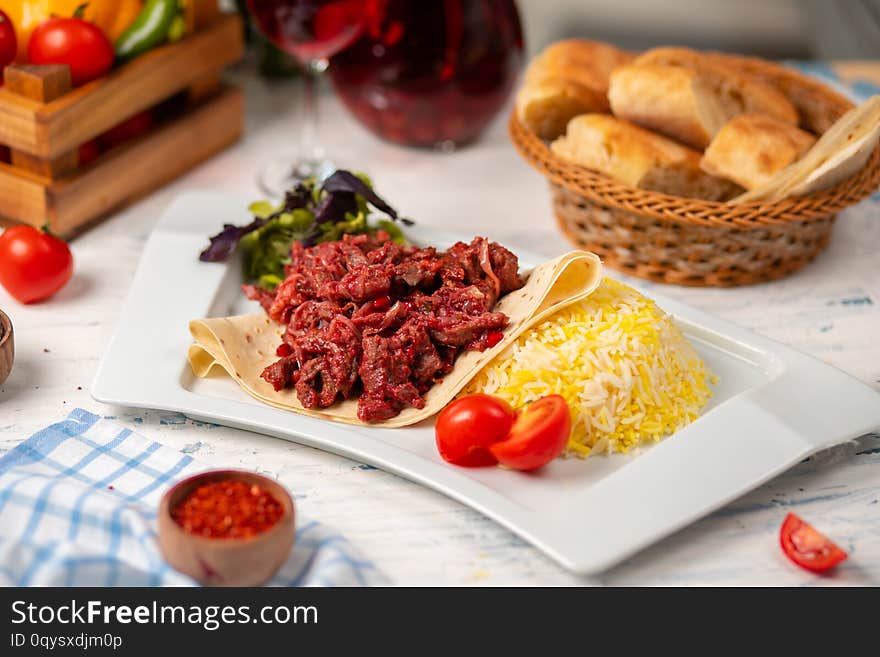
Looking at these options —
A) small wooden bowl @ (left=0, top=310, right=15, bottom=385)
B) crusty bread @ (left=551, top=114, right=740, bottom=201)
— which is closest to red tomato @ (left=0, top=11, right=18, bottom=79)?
small wooden bowl @ (left=0, top=310, right=15, bottom=385)

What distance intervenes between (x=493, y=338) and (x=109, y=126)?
2.12 m

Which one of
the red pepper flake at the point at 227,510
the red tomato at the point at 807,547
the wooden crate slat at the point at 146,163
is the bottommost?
the wooden crate slat at the point at 146,163

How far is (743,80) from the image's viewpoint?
4.37m

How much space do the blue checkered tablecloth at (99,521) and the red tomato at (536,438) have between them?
0.50m

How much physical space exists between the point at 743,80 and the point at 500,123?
67.5 inches

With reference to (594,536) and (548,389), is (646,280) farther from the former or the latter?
(594,536)

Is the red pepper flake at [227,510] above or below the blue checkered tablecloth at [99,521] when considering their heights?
above

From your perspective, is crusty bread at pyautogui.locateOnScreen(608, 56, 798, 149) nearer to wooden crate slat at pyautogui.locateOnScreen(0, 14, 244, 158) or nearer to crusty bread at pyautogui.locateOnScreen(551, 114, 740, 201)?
crusty bread at pyautogui.locateOnScreen(551, 114, 740, 201)

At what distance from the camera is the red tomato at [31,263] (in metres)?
3.86

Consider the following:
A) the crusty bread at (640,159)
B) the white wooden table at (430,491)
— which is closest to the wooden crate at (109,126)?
the white wooden table at (430,491)

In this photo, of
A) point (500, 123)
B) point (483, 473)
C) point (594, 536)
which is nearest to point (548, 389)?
point (483, 473)

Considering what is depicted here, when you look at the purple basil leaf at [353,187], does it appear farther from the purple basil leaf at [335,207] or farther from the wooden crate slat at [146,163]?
the wooden crate slat at [146,163]

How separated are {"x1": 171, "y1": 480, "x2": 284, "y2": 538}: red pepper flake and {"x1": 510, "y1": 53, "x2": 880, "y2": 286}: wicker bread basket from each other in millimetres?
1846

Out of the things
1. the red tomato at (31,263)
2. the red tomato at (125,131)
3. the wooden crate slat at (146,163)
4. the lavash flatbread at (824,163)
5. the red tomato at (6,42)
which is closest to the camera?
the lavash flatbread at (824,163)
